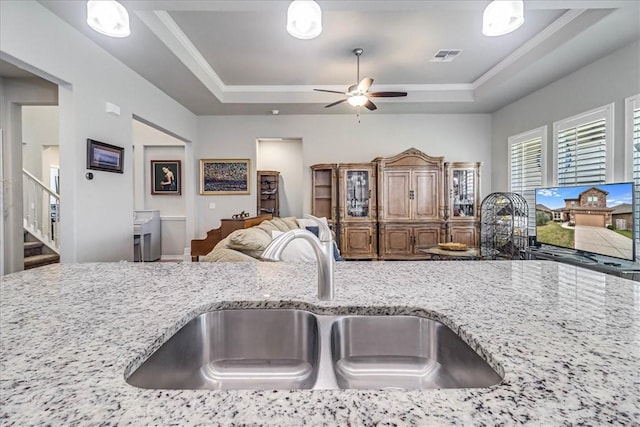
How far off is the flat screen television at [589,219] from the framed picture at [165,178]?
6.15 m

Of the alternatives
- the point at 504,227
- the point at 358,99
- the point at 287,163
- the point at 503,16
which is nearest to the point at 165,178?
the point at 287,163

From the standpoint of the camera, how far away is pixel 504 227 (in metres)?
4.35

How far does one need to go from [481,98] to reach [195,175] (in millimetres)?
4877

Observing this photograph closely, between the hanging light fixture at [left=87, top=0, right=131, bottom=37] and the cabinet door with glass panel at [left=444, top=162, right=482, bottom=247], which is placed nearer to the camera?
the hanging light fixture at [left=87, top=0, right=131, bottom=37]

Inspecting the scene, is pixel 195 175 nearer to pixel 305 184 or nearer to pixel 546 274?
pixel 305 184

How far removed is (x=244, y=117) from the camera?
5.82 meters

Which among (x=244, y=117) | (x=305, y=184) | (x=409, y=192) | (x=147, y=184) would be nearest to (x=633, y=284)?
(x=409, y=192)

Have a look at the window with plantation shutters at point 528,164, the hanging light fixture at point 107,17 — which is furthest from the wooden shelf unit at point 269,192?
the hanging light fixture at point 107,17

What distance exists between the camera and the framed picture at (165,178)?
654cm

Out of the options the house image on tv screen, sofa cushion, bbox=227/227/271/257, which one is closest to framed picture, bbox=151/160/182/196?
sofa cushion, bbox=227/227/271/257

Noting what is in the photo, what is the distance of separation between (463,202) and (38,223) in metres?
6.60

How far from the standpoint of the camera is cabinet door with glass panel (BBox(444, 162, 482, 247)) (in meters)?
5.41

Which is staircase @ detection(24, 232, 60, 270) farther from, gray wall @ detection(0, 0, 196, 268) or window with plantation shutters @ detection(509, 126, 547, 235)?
window with plantation shutters @ detection(509, 126, 547, 235)

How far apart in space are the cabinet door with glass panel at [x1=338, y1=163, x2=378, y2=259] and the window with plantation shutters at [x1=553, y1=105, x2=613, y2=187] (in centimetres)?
253
